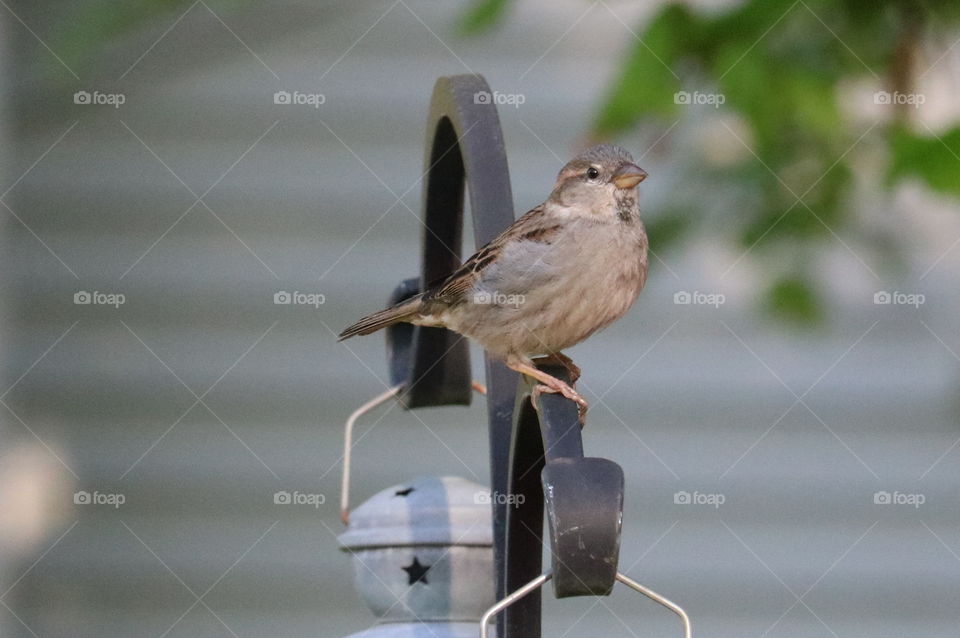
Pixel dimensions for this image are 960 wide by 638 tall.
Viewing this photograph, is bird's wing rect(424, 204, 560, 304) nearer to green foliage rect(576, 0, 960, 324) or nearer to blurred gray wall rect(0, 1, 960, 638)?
green foliage rect(576, 0, 960, 324)

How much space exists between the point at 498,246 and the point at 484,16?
71 cm

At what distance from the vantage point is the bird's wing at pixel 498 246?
105 inches

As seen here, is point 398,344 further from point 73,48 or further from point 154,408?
point 154,408

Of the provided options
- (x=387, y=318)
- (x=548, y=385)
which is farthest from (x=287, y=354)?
(x=548, y=385)

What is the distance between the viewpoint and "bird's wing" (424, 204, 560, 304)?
266cm

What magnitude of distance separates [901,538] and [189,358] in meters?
2.78

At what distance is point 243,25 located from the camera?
192 inches

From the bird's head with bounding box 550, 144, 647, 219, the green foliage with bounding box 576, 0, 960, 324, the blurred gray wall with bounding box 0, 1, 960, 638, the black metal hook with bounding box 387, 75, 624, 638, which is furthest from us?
the blurred gray wall with bounding box 0, 1, 960, 638

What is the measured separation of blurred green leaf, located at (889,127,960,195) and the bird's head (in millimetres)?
943

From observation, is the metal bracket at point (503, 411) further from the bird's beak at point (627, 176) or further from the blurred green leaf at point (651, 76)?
the bird's beak at point (627, 176)

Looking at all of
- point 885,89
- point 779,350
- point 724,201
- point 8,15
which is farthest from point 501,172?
point 8,15

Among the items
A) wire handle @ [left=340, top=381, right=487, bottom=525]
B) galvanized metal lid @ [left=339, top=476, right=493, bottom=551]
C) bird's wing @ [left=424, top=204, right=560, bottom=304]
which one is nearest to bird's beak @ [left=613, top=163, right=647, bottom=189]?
bird's wing @ [left=424, top=204, right=560, bottom=304]

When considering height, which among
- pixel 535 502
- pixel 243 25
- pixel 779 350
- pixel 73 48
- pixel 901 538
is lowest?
pixel 535 502

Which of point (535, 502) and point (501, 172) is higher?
point (501, 172)
